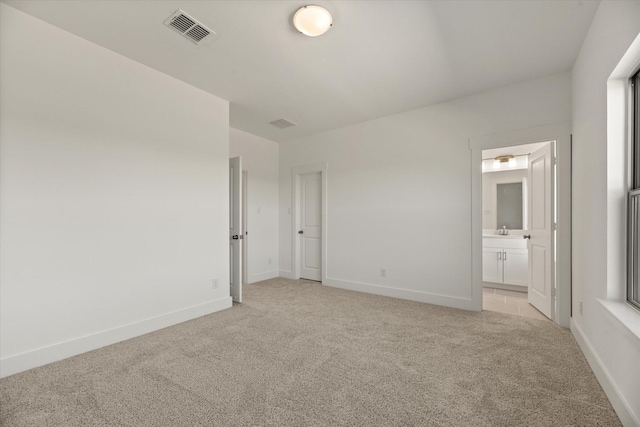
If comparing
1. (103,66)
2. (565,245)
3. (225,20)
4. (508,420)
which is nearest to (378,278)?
(565,245)

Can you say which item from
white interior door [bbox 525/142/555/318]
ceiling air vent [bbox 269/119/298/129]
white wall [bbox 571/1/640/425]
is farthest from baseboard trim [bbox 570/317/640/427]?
ceiling air vent [bbox 269/119/298/129]

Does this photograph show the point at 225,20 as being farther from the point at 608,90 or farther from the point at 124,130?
the point at 608,90

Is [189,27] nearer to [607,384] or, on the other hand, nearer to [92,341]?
[92,341]

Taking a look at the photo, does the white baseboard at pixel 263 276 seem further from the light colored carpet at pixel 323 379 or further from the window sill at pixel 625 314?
the window sill at pixel 625 314

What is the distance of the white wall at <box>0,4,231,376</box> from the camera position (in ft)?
7.11

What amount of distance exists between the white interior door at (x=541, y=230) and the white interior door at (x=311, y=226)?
3.23 metres

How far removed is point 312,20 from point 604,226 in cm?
259

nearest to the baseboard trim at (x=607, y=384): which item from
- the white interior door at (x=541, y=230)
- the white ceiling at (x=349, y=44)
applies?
the white interior door at (x=541, y=230)

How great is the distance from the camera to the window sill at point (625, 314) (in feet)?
4.90

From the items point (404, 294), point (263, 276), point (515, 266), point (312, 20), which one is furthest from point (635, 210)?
point (263, 276)

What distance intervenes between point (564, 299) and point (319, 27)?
11.9 feet

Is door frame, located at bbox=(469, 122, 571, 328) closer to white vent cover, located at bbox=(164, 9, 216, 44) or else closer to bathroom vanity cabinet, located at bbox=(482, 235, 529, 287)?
bathroom vanity cabinet, located at bbox=(482, 235, 529, 287)

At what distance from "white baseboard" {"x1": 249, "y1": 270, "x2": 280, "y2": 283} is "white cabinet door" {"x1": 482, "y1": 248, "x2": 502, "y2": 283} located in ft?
12.7

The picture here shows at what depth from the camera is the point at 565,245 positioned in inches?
118
